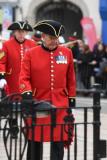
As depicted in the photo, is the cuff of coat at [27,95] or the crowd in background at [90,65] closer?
the cuff of coat at [27,95]

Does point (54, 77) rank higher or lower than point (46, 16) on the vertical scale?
lower

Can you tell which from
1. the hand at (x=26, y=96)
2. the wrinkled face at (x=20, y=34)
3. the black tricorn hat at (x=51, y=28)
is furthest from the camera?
the wrinkled face at (x=20, y=34)

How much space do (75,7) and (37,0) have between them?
1599 mm

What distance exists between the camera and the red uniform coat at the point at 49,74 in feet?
24.1

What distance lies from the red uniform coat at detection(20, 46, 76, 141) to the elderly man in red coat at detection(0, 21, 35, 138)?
7.51ft

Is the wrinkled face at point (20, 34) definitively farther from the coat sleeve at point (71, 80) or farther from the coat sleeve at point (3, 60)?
the coat sleeve at point (71, 80)

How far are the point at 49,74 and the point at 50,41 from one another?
0.34 meters

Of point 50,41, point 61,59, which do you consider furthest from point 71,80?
point 50,41

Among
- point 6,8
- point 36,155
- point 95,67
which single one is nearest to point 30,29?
point 36,155

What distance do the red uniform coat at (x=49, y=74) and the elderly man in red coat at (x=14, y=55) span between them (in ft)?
7.51

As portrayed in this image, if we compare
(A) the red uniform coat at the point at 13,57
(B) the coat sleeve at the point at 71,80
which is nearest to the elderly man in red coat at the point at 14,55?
(A) the red uniform coat at the point at 13,57

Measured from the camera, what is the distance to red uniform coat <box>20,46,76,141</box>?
733 centimetres

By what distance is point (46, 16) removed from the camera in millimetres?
30031

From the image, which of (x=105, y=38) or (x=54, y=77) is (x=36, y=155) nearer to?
(x=54, y=77)
